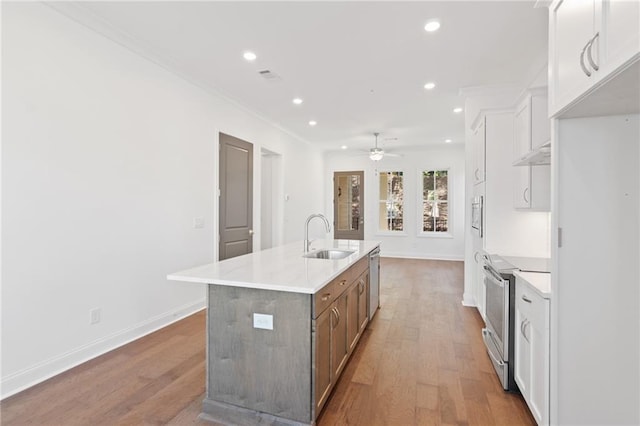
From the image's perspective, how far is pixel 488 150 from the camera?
3459mm

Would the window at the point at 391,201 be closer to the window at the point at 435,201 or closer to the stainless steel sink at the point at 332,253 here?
the window at the point at 435,201

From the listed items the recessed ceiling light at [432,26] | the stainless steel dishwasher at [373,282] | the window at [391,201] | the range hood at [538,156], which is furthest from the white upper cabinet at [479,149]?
the window at [391,201]

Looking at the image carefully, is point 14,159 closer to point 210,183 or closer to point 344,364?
point 210,183

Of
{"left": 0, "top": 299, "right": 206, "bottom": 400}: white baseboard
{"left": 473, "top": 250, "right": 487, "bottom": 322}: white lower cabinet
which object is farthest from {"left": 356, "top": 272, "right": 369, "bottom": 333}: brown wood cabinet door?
{"left": 0, "top": 299, "right": 206, "bottom": 400}: white baseboard

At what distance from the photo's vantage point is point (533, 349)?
1848 millimetres

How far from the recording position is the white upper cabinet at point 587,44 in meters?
1.12

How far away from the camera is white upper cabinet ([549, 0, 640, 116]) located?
112 centimetres

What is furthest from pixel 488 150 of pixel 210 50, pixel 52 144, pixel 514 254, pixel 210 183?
pixel 52 144

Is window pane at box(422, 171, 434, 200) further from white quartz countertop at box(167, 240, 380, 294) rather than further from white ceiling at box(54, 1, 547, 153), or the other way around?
white quartz countertop at box(167, 240, 380, 294)

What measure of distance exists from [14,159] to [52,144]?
284mm

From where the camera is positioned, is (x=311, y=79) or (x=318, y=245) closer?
(x=318, y=245)

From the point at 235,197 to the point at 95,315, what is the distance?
239cm

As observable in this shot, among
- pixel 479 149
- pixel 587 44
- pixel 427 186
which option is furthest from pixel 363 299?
pixel 427 186

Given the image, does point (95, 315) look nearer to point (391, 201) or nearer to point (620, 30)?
point (620, 30)
